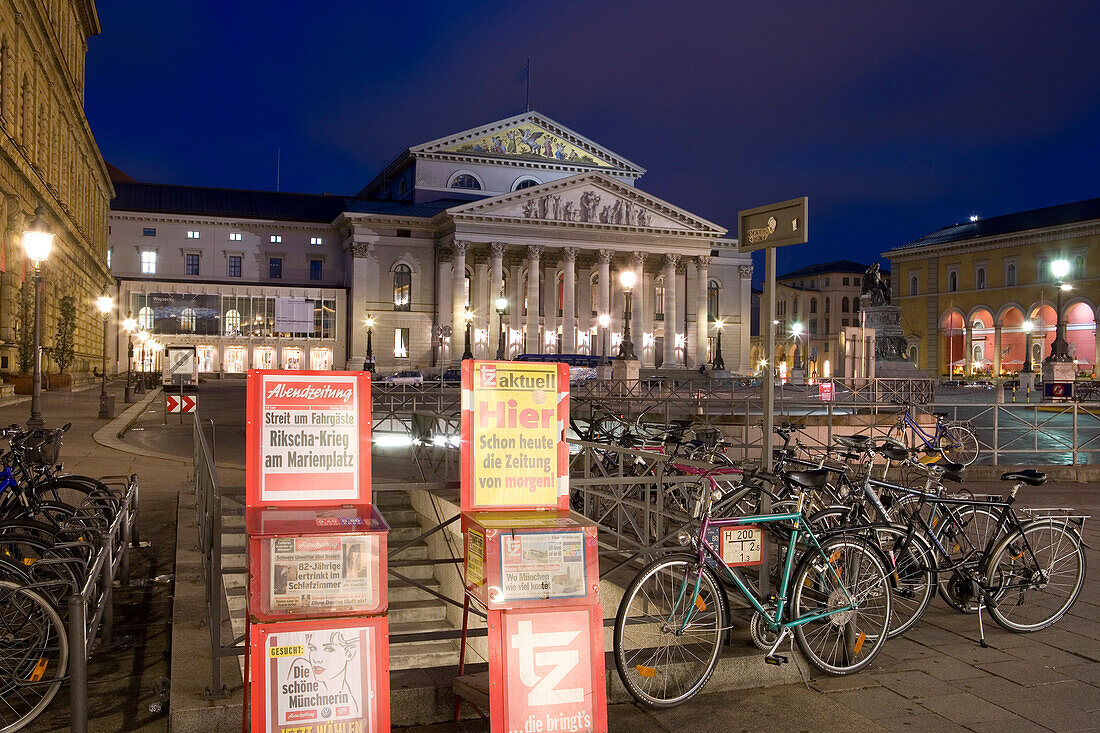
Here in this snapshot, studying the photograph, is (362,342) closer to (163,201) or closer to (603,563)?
(163,201)

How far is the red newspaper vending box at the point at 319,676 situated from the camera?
4613mm

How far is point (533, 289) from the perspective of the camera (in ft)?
253

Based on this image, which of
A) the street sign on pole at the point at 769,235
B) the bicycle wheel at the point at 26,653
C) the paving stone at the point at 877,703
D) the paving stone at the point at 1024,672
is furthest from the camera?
the street sign on pole at the point at 769,235

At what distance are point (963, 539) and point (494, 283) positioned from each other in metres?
68.1

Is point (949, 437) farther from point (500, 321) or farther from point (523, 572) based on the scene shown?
point (500, 321)

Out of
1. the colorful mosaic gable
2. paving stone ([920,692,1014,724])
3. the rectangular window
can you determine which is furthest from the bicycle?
the colorful mosaic gable

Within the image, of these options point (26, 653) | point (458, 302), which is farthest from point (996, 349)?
point (26, 653)

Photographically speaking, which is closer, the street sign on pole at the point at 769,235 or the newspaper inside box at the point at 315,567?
the newspaper inside box at the point at 315,567

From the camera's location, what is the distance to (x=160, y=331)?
72.2 m

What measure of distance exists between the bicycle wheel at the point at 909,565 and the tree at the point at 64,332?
39.8 metres

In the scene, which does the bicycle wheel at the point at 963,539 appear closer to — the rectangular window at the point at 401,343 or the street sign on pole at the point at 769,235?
the street sign on pole at the point at 769,235

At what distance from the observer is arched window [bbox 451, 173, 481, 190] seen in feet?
268

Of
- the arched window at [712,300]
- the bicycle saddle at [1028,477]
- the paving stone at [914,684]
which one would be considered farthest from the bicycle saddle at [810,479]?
the arched window at [712,300]

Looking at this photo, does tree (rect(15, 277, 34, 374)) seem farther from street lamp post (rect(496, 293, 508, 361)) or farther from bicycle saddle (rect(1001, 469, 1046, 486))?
bicycle saddle (rect(1001, 469, 1046, 486))
